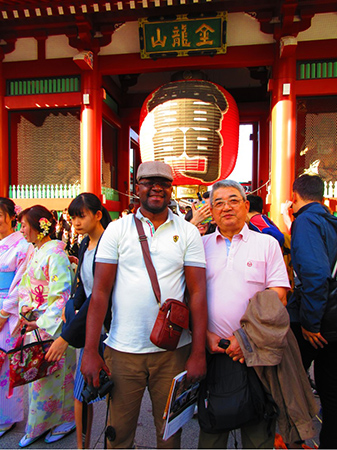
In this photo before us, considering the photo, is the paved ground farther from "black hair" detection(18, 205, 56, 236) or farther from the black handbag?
"black hair" detection(18, 205, 56, 236)

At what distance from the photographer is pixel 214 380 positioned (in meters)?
1.46

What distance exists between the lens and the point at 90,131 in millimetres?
6094

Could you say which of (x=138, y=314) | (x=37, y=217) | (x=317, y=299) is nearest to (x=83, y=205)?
(x=37, y=217)

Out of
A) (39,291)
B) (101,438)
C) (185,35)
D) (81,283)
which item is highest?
(185,35)

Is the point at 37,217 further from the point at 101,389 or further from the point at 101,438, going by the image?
the point at 101,438

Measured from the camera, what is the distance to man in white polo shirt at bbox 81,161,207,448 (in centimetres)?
146

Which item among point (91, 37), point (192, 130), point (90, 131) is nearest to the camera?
point (192, 130)

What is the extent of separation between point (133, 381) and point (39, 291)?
0.99 metres

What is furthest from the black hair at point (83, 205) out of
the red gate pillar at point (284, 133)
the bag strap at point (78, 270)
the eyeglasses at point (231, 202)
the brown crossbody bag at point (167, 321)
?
the red gate pillar at point (284, 133)

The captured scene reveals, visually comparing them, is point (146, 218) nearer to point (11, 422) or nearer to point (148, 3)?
point (11, 422)

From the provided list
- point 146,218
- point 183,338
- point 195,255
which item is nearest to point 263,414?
point 183,338

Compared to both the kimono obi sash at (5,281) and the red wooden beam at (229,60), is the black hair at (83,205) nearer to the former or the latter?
the kimono obi sash at (5,281)

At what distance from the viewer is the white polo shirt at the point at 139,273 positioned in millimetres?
1458

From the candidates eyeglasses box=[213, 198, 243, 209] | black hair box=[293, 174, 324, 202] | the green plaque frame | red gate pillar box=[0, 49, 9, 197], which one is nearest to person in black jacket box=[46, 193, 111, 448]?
eyeglasses box=[213, 198, 243, 209]
